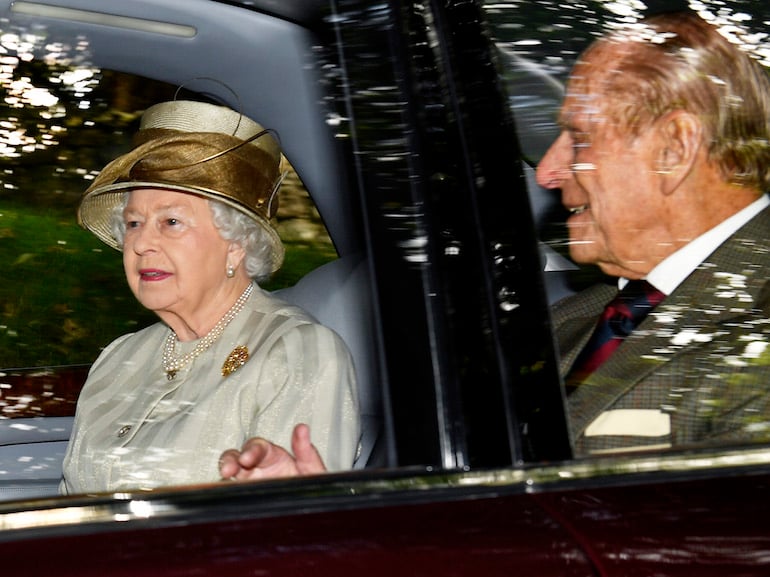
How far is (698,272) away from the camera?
1.66m

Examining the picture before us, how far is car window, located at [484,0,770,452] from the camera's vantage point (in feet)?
5.22

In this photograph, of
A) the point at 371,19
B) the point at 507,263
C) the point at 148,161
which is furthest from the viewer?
the point at 148,161

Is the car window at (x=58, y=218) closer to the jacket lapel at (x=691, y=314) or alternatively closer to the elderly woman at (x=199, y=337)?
the elderly woman at (x=199, y=337)

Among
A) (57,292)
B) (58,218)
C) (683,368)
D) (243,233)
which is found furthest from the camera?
(243,233)

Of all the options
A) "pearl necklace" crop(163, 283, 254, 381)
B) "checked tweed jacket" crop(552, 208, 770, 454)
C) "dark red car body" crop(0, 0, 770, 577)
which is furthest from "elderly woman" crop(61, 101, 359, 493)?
"checked tweed jacket" crop(552, 208, 770, 454)

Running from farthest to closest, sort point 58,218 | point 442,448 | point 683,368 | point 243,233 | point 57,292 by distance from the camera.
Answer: point 243,233 < point 58,218 < point 57,292 < point 683,368 < point 442,448

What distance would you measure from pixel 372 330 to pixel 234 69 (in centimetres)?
70

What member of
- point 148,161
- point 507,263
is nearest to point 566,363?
point 507,263

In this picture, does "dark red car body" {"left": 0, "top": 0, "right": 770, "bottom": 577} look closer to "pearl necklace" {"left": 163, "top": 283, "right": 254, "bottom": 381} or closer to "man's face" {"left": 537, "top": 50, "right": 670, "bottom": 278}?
"man's face" {"left": 537, "top": 50, "right": 670, "bottom": 278}

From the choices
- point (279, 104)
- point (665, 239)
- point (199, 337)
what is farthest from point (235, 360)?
point (665, 239)

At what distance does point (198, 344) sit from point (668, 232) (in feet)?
2.68

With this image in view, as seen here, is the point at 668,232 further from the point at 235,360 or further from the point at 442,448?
the point at 235,360

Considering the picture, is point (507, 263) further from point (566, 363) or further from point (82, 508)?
point (82, 508)

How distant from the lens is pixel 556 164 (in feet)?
5.40
